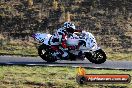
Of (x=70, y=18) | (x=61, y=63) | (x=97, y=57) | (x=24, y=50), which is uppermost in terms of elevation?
(x=70, y=18)

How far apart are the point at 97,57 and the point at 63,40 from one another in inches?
66.5

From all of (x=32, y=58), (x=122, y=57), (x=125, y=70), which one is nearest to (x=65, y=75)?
(x=125, y=70)

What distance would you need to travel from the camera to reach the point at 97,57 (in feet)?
66.5

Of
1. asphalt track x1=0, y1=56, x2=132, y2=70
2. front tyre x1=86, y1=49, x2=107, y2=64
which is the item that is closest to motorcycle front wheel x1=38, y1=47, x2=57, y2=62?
asphalt track x1=0, y1=56, x2=132, y2=70

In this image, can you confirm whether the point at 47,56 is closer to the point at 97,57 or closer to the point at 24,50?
the point at 97,57

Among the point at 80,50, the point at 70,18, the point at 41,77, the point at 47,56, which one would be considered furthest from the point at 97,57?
the point at 70,18

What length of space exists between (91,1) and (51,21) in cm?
443

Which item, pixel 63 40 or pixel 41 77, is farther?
pixel 63 40

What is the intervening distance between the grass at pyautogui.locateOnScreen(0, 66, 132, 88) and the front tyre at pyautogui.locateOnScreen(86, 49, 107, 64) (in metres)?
1.60

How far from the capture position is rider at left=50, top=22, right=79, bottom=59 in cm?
2027

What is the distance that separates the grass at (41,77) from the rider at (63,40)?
1874mm

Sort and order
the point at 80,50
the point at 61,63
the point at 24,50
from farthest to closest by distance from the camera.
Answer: the point at 24,50 → the point at 80,50 → the point at 61,63

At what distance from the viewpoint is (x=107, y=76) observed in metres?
15.0

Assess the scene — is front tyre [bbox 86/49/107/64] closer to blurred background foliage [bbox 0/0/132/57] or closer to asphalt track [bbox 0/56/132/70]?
asphalt track [bbox 0/56/132/70]
